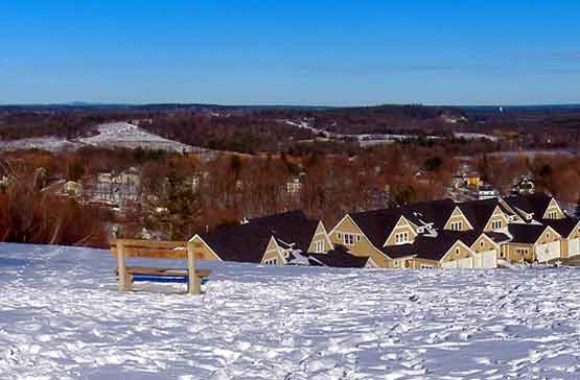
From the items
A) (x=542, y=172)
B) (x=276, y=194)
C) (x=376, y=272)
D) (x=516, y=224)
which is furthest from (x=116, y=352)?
(x=542, y=172)

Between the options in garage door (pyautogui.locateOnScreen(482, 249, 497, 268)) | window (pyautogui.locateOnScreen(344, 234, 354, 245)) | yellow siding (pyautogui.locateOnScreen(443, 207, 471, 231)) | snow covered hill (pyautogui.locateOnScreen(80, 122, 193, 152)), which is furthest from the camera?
snow covered hill (pyautogui.locateOnScreen(80, 122, 193, 152))

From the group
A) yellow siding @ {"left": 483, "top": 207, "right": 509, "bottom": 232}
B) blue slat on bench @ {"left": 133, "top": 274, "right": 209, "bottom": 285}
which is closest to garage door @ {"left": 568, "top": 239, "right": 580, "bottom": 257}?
yellow siding @ {"left": 483, "top": 207, "right": 509, "bottom": 232}

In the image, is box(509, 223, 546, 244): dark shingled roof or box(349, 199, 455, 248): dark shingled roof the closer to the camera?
box(349, 199, 455, 248): dark shingled roof

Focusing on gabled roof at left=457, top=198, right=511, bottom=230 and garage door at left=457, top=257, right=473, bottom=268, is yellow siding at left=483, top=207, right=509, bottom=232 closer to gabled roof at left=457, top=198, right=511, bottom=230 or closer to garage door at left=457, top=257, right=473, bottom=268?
gabled roof at left=457, top=198, right=511, bottom=230

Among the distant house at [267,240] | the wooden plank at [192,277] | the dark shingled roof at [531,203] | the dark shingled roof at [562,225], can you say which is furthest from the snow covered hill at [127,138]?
the wooden plank at [192,277]

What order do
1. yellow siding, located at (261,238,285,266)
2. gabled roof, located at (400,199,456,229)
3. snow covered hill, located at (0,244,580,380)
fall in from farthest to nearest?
gabled roof, located at (400,199,456,229) < yellow siding, located at (261,238,285,266) < snow covered hill, located at (0,244,580,380)

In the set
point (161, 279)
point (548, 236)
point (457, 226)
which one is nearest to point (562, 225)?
point (548, 236)
